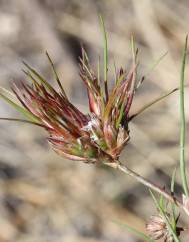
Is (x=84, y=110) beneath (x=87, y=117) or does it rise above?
above

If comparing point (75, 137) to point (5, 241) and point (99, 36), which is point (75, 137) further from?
point (99, 36)

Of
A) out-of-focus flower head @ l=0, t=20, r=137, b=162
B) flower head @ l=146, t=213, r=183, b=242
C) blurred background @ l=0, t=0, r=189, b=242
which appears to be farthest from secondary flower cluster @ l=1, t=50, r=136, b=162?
blurred background @ l=0, t=0, r=189, b=242

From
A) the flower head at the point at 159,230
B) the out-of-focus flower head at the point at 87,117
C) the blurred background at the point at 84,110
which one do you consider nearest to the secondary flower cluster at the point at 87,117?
the out-of-focus flower head at the point at 87,117

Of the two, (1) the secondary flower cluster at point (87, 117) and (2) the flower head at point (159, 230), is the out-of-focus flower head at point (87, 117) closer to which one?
(1) the secondary flower cluster at point (87, 117)

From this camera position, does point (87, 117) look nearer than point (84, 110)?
Yes

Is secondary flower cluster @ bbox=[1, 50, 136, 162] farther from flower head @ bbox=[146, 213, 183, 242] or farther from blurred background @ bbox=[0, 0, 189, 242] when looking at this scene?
blurred background @ bbox=[0, 0, 189, 242]

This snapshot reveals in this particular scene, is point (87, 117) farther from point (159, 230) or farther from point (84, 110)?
point (84, 110)

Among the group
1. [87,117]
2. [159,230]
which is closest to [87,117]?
[87,117]
